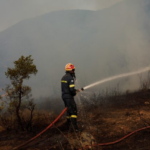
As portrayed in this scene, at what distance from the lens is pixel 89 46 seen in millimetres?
35719

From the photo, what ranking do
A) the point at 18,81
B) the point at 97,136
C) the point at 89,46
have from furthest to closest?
the point at 89,46 < the point at 18,81 < the point at 97,136

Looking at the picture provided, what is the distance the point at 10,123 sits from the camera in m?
5.45

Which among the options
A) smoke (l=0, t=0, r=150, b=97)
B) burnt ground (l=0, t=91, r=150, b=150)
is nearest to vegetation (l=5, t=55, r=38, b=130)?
burnt ground (l=0, t=91, r=150, b=150)

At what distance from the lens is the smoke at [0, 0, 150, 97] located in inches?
615

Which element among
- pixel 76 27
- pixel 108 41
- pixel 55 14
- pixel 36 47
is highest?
pixel 55 14

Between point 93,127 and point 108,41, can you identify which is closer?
point 93,127

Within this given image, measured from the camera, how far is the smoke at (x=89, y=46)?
51.3 feet

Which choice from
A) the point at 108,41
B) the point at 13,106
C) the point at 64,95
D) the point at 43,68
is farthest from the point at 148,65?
the point at 43,68

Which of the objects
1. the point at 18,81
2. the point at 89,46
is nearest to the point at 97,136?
the point at 18,81

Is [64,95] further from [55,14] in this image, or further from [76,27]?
[55,14]

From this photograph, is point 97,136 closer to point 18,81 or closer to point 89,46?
point 18,81

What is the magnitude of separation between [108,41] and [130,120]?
75.1 feet

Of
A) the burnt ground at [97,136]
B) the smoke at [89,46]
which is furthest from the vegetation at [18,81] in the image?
the smoke at [89,46]

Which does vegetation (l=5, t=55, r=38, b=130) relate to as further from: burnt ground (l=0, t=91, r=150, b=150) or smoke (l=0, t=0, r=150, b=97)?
smoke (l=0, t=0, r=150, b=97)
